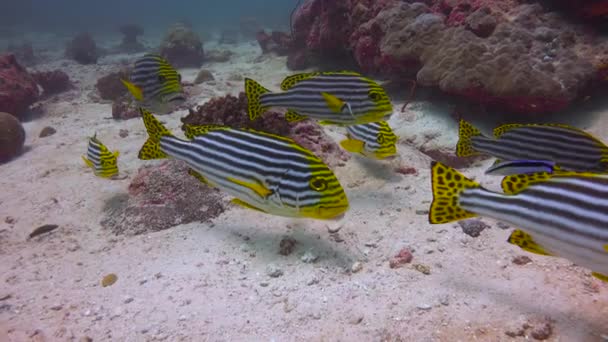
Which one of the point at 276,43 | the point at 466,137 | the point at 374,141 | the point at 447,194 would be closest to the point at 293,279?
the point at 447,194

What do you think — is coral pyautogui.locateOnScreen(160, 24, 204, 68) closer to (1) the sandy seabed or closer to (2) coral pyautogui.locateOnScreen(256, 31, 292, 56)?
(2) coral pyautogui.locateOnScreen(256, 31, 292, 56)

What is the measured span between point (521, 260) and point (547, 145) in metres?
1.40

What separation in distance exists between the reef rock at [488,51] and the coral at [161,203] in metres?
5.35

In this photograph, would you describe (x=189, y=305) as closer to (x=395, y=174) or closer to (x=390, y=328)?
(x=390, y=328)

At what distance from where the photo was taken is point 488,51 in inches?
281

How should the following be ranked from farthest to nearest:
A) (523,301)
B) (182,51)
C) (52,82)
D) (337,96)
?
(182,51)
(52,82)
(337,96)
(523,301)

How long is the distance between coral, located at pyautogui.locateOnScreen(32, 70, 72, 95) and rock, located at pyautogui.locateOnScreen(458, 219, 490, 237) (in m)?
16.0

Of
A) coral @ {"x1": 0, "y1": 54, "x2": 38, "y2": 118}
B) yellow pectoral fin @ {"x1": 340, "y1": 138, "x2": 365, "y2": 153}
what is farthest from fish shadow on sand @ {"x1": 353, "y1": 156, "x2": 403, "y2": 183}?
coral @ {"x1": 0, "y1": 54, "x2": 38, "y2": 118}

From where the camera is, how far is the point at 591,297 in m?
3.02

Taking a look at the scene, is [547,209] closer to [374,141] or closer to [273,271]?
[273,271]

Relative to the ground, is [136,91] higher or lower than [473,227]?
higher

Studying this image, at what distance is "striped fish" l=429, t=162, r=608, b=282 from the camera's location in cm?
222

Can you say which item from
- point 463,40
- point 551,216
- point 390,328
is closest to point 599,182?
point 551,216

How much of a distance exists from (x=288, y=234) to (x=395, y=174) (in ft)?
8.17
